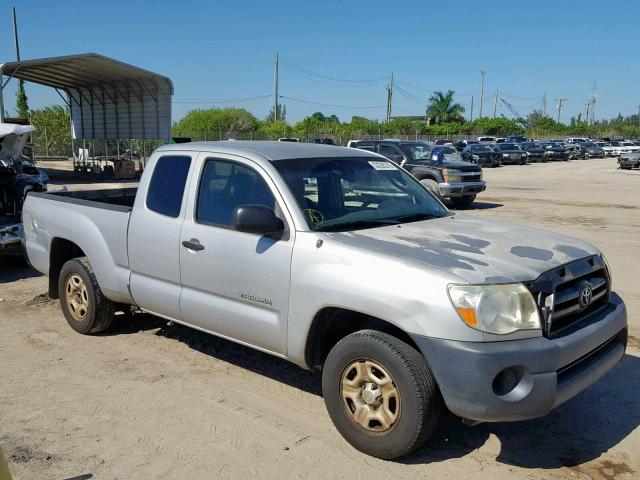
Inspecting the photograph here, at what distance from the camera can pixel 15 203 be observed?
A: 8812 millimetres

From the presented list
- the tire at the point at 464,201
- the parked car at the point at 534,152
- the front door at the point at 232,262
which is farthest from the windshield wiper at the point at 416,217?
the parked car at the point at 534,152

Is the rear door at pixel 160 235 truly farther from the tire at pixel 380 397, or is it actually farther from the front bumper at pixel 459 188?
the front bumper at pixel 459 188

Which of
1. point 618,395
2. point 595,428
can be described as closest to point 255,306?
point 595,428

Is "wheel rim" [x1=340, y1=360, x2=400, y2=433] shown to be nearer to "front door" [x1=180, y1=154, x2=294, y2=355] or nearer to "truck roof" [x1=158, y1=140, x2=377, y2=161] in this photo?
"front door" [x1=180, y1=154, x2=294, y2=355]

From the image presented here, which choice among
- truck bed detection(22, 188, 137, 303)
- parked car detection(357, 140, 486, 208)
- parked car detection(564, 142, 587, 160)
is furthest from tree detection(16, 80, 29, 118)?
parked car detection(564, 142, 587, 160)

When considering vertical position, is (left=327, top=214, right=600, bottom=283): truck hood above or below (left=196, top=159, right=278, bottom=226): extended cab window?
below

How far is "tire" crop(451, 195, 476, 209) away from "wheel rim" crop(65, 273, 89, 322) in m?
13.4

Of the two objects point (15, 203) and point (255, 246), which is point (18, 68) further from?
point (255, 246)

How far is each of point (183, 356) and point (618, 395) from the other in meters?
3.42

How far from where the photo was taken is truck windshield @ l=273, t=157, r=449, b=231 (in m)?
4.14

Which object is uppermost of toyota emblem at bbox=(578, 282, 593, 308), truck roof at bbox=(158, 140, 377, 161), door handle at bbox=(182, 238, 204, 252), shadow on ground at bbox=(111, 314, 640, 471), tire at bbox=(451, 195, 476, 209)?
truck roof at bbox=(158, 140, 377, 161)

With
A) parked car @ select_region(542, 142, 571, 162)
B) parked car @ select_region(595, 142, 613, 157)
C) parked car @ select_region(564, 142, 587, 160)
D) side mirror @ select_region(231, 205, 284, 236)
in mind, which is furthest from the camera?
parked car @ select_region(595, 142, 613, 157)

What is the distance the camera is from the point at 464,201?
1773cm

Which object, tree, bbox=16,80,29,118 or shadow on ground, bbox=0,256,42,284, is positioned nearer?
shadow on ground, bbox=0,256,42,284
